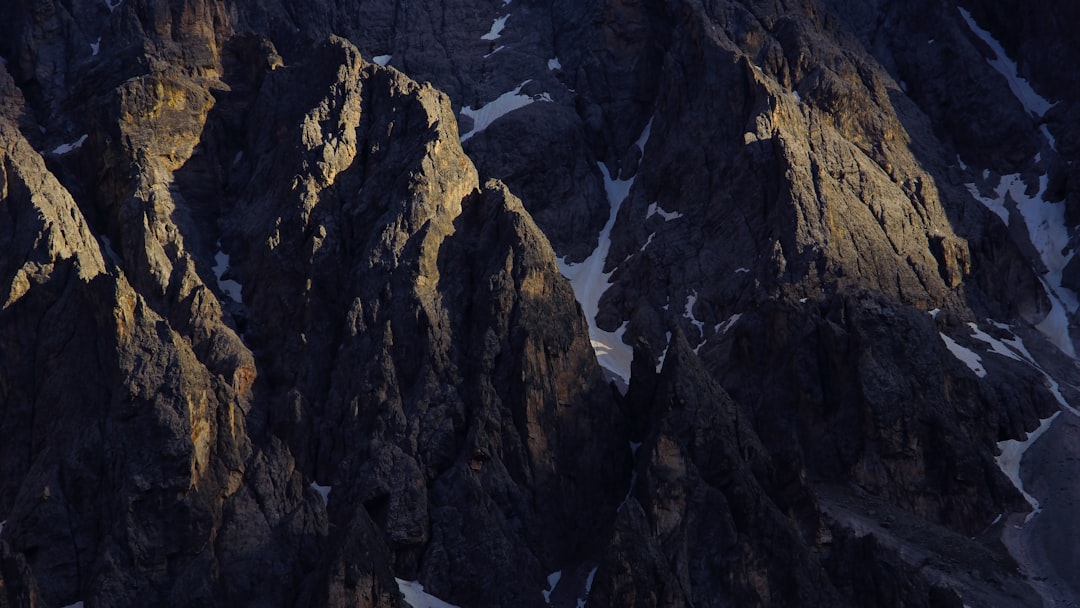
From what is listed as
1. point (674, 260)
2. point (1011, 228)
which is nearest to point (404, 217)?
Result: point (674, 260)

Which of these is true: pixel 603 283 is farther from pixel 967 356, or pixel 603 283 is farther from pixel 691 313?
pixel 967 356

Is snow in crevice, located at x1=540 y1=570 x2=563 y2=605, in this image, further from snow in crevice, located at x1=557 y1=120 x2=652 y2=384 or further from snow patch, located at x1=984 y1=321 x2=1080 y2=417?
snow patch, located at x1=984 y1=321 x2=1080 y2=417

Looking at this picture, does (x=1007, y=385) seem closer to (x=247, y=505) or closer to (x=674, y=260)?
(x=674, y=260)

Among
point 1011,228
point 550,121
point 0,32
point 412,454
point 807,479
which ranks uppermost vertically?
point 0,32

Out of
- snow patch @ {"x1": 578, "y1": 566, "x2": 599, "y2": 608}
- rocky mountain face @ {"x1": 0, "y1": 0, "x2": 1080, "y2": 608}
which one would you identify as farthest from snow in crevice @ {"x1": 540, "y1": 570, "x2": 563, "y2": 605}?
snow patch @ {"x1": 578, "y1": 566, "x2": 599, "y2": 608}

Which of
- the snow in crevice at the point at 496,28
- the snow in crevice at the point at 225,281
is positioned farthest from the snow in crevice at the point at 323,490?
the snow in crevice at the point at 496,28

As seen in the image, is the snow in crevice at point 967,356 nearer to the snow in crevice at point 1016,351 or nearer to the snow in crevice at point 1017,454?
the snow in crevice at point 1016,351
